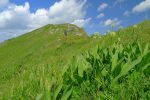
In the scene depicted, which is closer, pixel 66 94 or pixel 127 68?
pixel 66 94

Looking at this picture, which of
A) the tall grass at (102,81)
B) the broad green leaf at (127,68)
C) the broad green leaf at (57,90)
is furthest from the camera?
the broad green leaf at (127,68)

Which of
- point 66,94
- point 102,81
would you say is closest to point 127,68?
point 102,81

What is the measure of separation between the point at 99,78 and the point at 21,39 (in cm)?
5576

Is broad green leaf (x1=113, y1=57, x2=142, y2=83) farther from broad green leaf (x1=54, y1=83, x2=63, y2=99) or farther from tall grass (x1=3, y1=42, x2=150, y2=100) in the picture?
broad green leaf (x1=54, y1=83, x2=63, y2=99)

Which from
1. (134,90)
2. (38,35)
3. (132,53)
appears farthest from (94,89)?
(38,35)

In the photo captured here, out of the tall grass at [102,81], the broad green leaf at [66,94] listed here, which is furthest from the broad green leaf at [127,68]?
the broad green leaf at [66,94]

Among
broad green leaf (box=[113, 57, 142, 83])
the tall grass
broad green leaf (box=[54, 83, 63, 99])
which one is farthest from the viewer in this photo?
broad green leaf (box=[113, 57, 142, 83])

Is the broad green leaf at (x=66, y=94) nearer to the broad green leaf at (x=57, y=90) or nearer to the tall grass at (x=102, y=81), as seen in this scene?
the tall grass at (x=102, y=81)

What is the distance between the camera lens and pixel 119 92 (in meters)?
6.61

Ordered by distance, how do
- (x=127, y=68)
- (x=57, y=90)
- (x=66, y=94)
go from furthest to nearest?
1. (x=127, y=68)
2. (x=57, y=90)
3. (x=66, y=94)

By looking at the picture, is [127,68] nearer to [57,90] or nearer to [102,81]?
[102,81]

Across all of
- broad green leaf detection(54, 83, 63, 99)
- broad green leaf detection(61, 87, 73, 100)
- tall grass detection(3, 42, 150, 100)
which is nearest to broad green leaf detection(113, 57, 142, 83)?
tall grass detection(3, 42, 150, 100)

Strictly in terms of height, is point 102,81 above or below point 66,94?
above

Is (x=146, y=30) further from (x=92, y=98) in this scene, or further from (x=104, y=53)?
(x=92, y=98)
